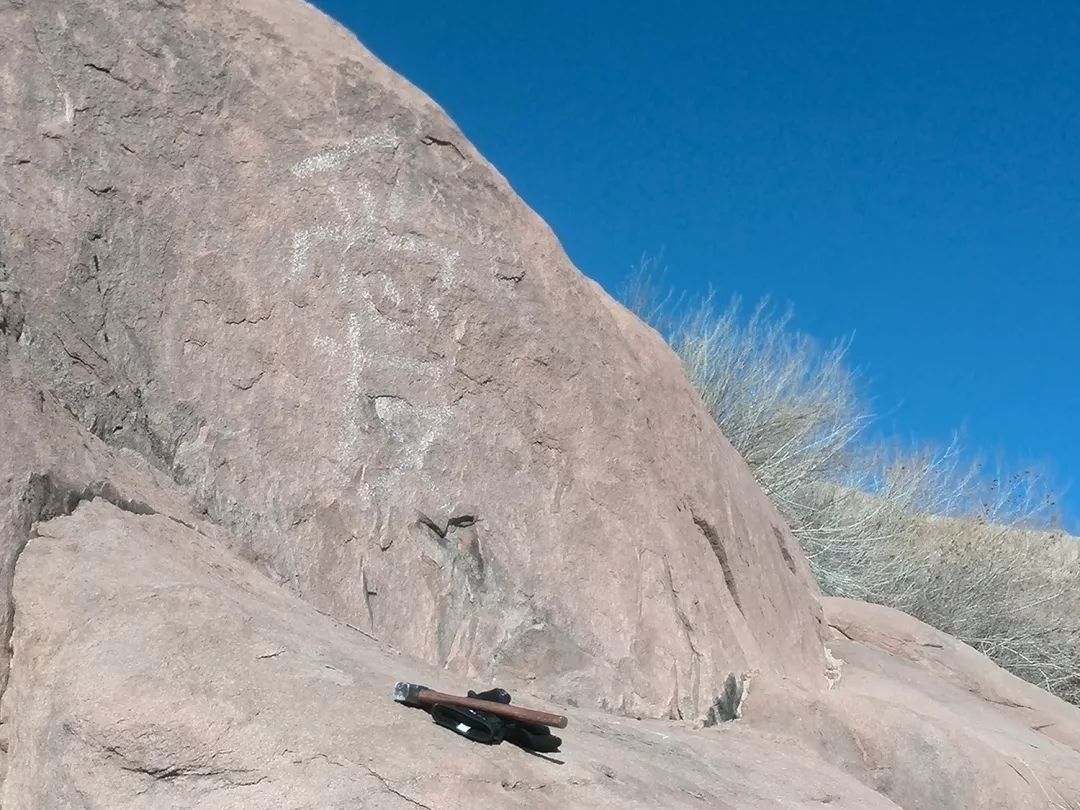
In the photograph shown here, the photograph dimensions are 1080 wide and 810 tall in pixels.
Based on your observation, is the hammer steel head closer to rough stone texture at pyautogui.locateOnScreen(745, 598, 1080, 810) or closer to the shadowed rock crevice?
rough stone texture at pyautogui.locateOnScreen(745, 598, 1080, 810)

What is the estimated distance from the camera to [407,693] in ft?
9.75

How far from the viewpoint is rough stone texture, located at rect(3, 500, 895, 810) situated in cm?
265

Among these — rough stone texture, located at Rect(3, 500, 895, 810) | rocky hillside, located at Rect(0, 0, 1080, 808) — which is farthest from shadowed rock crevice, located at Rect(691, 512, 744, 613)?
rough stone texture, located at Rect(3, 500, 895, 810)

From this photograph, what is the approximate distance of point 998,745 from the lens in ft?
21.1

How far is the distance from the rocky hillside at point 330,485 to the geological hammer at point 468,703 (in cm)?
6

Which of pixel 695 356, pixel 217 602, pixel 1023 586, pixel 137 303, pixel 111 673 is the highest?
pixel 695 356

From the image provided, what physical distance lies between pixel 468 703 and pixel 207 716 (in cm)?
66

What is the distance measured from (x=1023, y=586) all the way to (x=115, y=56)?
14078 mm

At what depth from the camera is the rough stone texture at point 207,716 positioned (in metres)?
2.65

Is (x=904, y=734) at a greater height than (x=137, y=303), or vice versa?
(x=137, y=303)

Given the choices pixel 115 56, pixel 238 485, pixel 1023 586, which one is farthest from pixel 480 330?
pixel 1023 586

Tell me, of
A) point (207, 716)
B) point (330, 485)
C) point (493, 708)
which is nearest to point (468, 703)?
point (493, 708)

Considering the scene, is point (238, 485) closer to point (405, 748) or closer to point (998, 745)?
point (405, 748)

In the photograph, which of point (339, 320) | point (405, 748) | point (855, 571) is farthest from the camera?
point (855, 571)
